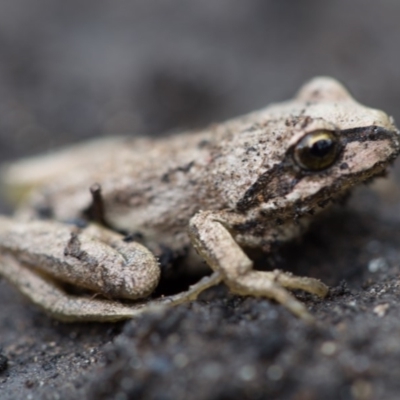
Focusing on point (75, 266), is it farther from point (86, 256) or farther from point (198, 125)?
point (198, 125)

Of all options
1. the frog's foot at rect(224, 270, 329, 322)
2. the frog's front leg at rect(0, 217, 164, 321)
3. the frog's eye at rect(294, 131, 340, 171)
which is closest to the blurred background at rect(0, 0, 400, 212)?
the frog's front leg at rect(0, 217, 164, 321)

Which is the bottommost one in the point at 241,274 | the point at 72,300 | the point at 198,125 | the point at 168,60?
the point at 241,274

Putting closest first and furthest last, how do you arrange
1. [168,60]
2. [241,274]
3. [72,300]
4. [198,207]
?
[241,274] → [72,300] → [198,207] → [168,60]

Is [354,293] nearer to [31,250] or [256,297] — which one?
[256,297]

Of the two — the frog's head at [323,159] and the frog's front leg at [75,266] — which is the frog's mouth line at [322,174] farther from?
the frog's front leg at [75,266]

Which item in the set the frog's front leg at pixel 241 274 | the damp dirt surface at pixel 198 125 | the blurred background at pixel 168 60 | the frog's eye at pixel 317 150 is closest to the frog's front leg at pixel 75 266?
the damp dirt surface at pixel 198 125

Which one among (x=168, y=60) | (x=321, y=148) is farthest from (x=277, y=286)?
(x=168, y=60)

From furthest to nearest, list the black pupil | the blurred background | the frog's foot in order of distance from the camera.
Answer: the blurred background < the black pupil < the frog's foot

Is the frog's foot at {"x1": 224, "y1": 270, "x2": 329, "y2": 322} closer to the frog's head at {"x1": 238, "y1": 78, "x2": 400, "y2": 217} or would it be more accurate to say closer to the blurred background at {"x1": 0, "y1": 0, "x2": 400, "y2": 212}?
the frog's head at {"x1": 238, "y1": 78, "x2": 400, "y2": 217}
